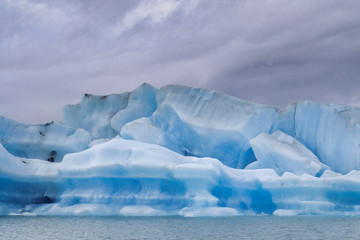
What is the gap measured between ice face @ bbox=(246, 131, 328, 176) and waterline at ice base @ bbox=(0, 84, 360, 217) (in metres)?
0.03

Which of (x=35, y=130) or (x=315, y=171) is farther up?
(x=35, y=130)

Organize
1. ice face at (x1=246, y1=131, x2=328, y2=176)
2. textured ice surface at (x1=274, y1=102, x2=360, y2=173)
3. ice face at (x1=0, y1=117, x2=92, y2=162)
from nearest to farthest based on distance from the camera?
ice face at (x1=246, y1=131, x2=328, y2=176), textured ice surface at (x1=274, y1=102, x2=360, y2=173), ice face at (x1=0, y1=117, x2=92, y2=162)

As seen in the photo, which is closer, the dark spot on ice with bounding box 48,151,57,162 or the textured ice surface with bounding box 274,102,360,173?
the textured ice surface with bounding box 274,102,360,173

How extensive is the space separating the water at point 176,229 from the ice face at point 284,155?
12.3 ft

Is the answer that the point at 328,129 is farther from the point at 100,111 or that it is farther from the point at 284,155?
the point at 100,111

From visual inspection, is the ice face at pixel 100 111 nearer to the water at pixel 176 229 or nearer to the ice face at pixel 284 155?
the ice face at pixel 284 155

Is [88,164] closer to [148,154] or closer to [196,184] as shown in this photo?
[148,154]

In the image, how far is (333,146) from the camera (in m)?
16.8

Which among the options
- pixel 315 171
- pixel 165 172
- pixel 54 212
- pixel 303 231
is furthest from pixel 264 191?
pixel 54 212

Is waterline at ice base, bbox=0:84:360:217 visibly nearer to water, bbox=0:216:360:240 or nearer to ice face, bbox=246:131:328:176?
ice face, bbox=246:131:328:176

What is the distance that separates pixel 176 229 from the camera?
10.2 m

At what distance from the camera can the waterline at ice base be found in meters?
13.7

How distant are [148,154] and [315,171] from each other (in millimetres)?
5300

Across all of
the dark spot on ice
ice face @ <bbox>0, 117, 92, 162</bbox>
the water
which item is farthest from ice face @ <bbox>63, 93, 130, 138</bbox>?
the water
